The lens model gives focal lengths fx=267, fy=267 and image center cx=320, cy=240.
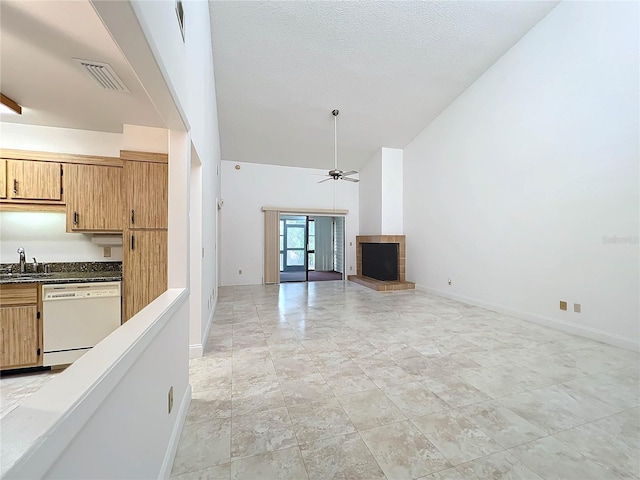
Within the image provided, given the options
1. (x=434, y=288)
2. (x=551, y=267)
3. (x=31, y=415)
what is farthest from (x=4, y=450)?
(x=434, y=288)

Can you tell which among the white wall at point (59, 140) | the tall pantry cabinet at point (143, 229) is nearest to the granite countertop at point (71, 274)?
the tall pantry cabinet at point (143, 229)

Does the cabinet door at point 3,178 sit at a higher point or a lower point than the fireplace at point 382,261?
higher

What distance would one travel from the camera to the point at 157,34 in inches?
47.2

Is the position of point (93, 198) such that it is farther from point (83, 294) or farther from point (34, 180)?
point (83, 294)

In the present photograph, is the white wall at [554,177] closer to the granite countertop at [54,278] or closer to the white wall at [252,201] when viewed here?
the white wall at [252,201]

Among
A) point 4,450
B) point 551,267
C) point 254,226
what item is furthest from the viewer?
point 254,226

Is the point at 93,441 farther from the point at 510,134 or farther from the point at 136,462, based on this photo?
the point at 510,134

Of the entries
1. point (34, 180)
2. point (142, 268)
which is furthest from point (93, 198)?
point (142, 268)

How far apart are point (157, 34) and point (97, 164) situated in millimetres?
2235

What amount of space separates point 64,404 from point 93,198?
2.89 metres

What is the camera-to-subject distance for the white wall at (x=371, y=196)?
277 inches

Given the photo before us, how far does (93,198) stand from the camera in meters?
2.77

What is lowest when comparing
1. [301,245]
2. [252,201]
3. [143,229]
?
[301,245]

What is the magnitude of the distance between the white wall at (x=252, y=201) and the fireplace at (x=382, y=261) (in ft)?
6.43
